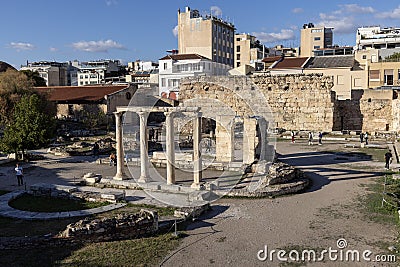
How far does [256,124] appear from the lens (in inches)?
888

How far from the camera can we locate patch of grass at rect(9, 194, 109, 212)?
14.4m

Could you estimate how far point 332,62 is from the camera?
45.8m

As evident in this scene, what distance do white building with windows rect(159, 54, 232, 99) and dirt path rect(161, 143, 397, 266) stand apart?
3541cm

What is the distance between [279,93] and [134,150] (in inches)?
710

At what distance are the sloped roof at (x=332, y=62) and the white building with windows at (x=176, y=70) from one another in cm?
1398

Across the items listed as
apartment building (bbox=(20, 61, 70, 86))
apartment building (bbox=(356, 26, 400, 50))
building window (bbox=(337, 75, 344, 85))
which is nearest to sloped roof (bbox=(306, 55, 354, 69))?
building window (bbox=(337, 75, 344, 85))

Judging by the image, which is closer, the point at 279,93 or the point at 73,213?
the point at 73,213

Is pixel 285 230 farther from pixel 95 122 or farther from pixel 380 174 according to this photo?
pixel 95 122

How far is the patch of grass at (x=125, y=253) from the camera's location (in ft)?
31.4

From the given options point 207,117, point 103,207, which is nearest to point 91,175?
point 103,207

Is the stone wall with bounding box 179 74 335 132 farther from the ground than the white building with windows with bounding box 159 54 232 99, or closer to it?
closer to it

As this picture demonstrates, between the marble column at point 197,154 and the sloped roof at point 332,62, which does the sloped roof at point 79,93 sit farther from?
the marble column at point 197,154

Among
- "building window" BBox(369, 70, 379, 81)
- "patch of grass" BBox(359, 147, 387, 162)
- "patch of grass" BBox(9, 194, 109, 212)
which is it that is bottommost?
"patch of grass" BBox(9, 194, 109, 212)

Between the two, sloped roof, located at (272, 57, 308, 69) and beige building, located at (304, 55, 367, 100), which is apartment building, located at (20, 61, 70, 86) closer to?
sloped roof, located at (272, 57, 308, 69)
